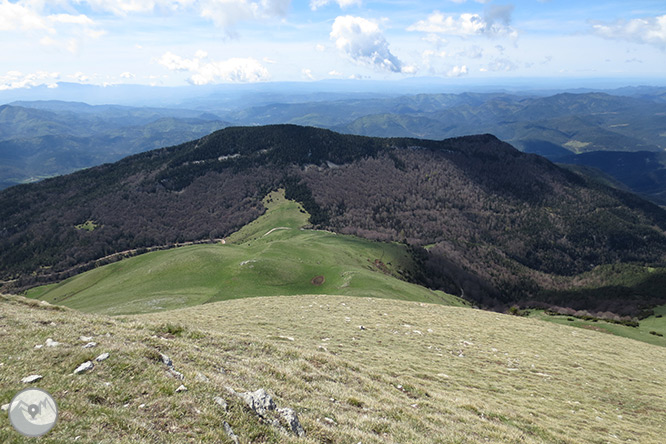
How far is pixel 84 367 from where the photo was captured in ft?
37.0

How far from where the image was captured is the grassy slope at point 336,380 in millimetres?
9773

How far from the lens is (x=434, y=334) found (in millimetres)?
35000

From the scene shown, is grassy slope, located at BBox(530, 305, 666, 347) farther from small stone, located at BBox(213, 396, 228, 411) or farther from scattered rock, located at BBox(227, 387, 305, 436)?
small stone, located at BBox(213, 396, 228, 411)

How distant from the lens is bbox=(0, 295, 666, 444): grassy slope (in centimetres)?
977

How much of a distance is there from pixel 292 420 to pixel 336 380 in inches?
263

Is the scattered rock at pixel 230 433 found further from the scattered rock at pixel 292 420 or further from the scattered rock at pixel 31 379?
the scattered rock at pixel 31 379

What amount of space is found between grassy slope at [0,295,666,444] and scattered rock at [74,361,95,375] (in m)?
0.33

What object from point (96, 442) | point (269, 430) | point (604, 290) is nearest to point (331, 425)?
point (269, 430)

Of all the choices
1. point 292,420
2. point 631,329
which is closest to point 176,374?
point 292,420

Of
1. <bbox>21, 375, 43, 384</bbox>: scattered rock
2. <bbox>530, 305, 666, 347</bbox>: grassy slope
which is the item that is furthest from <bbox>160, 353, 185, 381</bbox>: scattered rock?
<bbox>530, 305, 666, 347</bbox>: grassy slope

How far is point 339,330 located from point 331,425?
21448 mm
